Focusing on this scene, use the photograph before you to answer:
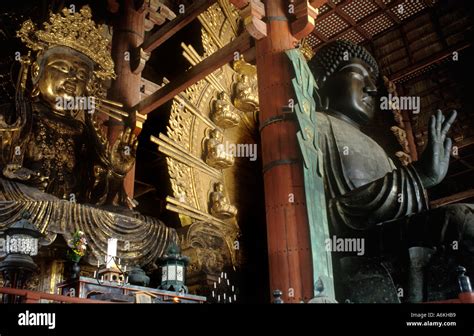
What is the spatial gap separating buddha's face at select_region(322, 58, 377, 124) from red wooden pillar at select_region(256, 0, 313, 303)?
857 mm

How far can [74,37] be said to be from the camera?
4195 mm

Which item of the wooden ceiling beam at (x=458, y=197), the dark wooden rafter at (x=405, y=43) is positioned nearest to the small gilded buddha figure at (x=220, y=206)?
the wooden ceiling beam at (x=458, y=197)

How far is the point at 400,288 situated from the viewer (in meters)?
3.09

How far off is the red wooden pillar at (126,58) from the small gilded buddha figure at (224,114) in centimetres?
71

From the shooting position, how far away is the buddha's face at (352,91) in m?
4.14

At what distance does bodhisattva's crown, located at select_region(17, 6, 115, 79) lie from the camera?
3947 millimetres

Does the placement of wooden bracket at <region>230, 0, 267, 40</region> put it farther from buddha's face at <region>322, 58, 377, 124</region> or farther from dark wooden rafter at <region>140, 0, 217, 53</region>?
buddha's face at <region>322, 58, 377, 124</region>

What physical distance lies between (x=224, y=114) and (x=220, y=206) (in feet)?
2.81

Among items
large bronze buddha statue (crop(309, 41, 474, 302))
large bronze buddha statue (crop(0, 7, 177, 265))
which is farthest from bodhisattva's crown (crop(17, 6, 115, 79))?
large bronze buddha statue (crop(309, 41, 474, 302))

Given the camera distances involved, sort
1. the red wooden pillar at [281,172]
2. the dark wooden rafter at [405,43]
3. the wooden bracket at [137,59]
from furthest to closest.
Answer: the dark wooden rafter at [405,43]
the wooden bracket at [137,59]
the red wooden pillar at [281,172]

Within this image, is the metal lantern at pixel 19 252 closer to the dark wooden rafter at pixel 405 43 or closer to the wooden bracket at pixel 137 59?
the wooden bracket at pixel 137 59

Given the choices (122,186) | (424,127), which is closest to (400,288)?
(122,186)

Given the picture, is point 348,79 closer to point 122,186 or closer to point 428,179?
point 428,179

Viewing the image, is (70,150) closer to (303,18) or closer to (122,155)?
(122,155)
